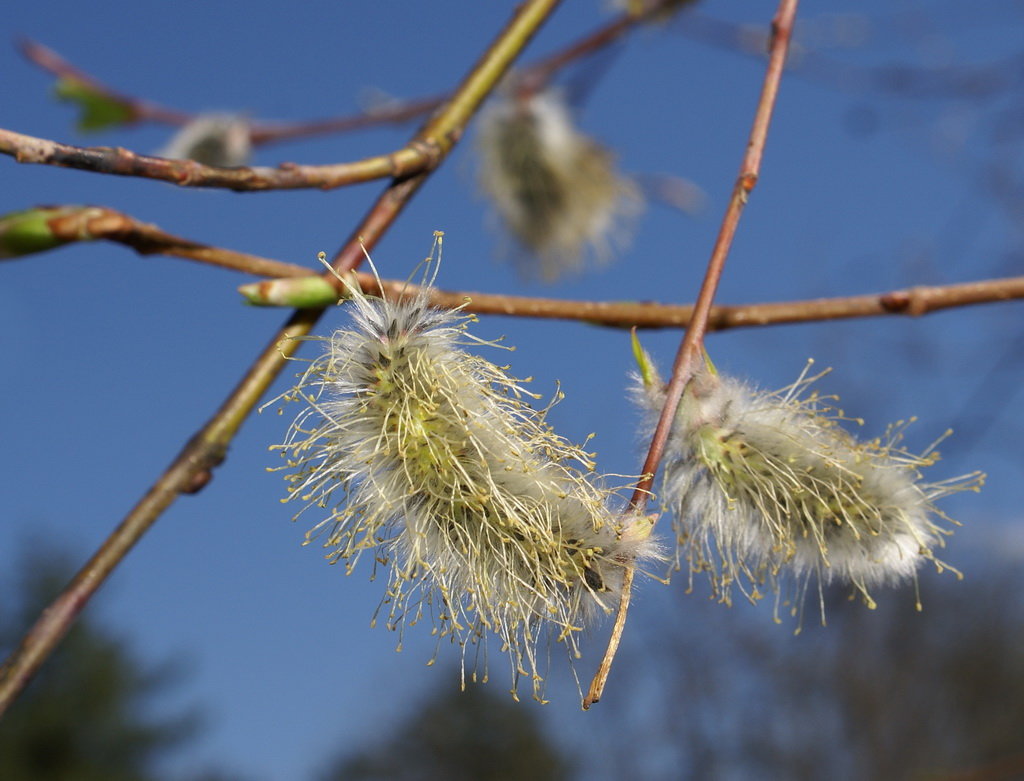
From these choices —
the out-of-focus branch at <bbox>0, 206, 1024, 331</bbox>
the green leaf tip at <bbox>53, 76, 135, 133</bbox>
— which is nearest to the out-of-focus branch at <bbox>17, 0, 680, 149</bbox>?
the green leaf tip at <bbox>53, 76, 135, 133</bbox>

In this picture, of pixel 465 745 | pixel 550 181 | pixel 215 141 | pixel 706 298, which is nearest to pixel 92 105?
pixel 215 141

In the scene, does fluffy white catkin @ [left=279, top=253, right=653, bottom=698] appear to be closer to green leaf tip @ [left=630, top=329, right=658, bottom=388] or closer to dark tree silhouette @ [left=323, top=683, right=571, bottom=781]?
green leaf tip @ [left=630, top=329, right=658, bottom=388]

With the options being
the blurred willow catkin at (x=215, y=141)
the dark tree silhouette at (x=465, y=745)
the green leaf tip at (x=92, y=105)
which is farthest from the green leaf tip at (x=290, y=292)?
the dark tree silhouette at (x=465, y=745)

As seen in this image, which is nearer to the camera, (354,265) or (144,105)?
(354,265)

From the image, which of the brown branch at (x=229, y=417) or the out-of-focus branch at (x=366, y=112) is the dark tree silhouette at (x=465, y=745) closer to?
the out-of-focus branch at (x=366, y=112)

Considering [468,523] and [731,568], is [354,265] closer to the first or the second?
[468,523]

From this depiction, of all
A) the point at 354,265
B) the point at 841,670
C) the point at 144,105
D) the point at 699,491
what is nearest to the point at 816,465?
the point at 699,491
